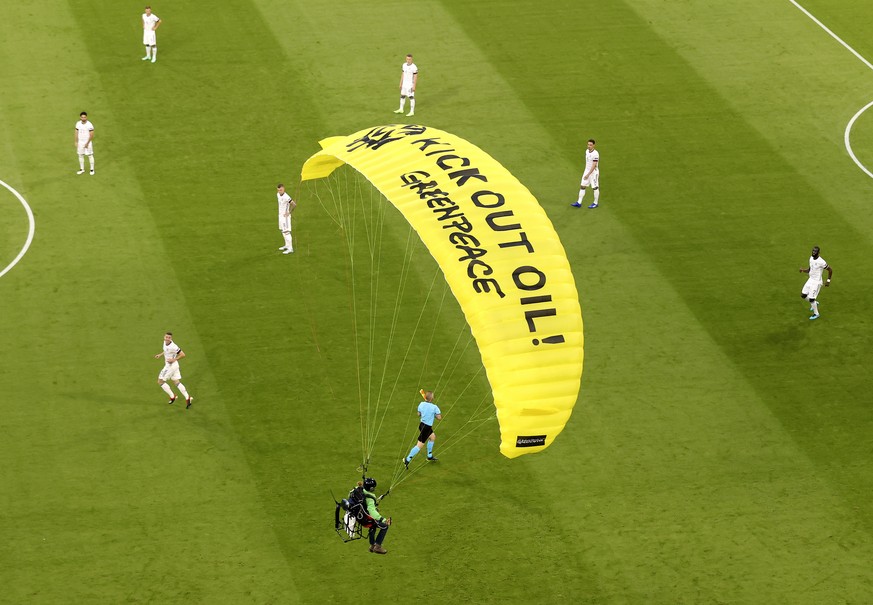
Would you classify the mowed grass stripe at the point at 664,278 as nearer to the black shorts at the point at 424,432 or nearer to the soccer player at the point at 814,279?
the soccer player at the point at 814,279

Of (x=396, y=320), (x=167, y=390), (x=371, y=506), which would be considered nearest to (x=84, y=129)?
(x=167, y=390)

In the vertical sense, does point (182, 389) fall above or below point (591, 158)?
below

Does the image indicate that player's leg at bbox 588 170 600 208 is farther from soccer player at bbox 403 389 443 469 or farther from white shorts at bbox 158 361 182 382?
white shorts at bbox 158 361 182 382

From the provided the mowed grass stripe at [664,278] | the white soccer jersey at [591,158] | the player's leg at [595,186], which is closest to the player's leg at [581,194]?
the player's leg at [595,186]

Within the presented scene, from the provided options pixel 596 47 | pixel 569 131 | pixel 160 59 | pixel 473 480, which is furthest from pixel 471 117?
pixel 473 480

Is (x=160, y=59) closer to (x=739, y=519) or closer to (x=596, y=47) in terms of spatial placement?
(x=596, y=47)

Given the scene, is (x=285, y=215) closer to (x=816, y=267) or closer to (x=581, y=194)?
(x=581, y=194)
